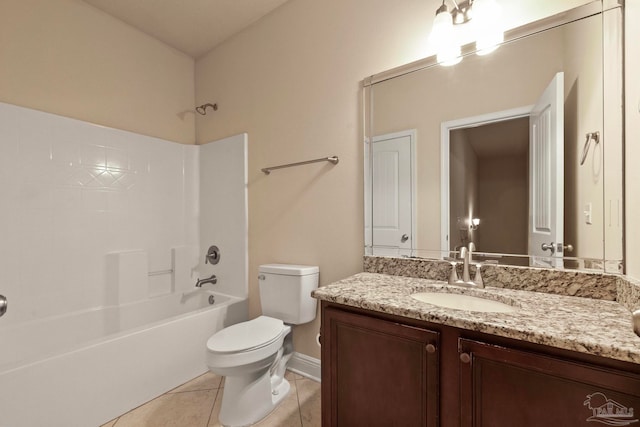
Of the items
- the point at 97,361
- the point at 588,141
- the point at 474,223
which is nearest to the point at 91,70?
the point at 97,361

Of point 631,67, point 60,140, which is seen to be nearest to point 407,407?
point 631,67

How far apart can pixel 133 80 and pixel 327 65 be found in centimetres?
170

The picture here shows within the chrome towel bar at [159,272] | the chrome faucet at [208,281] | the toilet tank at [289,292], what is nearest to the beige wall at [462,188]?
the toilet tank at [289,292]

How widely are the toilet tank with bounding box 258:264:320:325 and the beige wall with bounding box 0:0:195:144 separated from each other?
1728 millimetres

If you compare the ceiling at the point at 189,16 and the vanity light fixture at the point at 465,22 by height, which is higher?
the ceiling at the point at 189,16

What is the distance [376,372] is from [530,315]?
550 mm

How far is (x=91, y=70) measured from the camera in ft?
7.08

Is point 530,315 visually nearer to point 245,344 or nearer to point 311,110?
point 245,344

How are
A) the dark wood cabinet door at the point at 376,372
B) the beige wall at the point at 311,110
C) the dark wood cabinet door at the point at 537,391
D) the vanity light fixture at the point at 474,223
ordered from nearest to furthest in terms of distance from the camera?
1. the dark wood cabinet door at the point at 537,391
2. the dark wood cabinet door at the point at 376,372
3. the vanity light fixture at the point at 474,223
4. the beige wall at the point at 311,110

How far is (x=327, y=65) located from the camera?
1.88 m

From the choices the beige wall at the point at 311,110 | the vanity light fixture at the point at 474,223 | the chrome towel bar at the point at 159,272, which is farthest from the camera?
the chrome towel bar at the point at 159,272

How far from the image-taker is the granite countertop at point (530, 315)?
715 millimetres

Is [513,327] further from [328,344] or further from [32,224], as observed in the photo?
[32,224]

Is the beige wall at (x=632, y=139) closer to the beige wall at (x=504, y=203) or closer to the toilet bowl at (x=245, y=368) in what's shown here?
the beige wall at (x=504, y=203)
